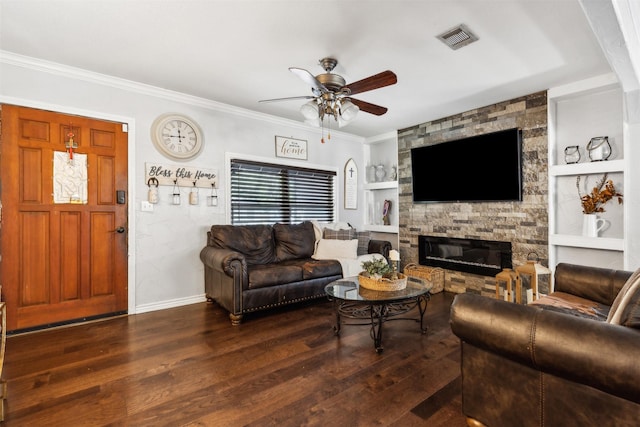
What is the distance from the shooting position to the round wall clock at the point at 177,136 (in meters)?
3.48

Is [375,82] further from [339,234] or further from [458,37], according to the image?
[339,234]

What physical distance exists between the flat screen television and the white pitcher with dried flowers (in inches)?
24.8

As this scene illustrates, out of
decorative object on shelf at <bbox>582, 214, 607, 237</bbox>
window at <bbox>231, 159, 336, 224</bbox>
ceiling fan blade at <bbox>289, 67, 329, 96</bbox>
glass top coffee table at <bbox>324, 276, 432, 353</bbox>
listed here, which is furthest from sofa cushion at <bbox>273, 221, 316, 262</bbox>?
A: decorative object on shelf at <bbox>582, 214, 607, 237</bbox>

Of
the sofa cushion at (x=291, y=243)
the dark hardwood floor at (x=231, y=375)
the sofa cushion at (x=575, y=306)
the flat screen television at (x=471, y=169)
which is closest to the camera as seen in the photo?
the dark hardwood floor at (x=231, y=375)

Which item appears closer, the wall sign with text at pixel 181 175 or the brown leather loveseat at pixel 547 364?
the brown leather loveseat at pixel 547 364

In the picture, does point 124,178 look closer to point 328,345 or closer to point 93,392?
point 93,392

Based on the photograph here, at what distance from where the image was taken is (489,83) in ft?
10.8

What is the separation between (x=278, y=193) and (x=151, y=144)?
1737 millimetres

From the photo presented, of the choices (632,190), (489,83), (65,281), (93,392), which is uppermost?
(489,83)

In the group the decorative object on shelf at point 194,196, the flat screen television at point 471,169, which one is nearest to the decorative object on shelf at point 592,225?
the flat screen television at point 471,169

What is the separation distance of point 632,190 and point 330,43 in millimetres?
3064

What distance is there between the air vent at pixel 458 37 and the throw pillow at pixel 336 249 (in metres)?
2.48

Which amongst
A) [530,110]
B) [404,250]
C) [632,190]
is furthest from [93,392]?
[530,110]

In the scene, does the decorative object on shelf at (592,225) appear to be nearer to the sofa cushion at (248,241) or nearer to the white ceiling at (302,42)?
the white ceiling at (302,42)
